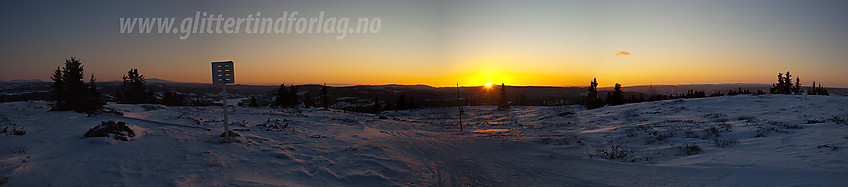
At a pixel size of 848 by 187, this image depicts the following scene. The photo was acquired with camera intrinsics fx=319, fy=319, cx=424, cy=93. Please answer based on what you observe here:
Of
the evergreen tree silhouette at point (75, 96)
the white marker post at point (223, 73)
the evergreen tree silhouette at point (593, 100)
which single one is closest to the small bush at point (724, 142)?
the white marker post at point (223, 73)

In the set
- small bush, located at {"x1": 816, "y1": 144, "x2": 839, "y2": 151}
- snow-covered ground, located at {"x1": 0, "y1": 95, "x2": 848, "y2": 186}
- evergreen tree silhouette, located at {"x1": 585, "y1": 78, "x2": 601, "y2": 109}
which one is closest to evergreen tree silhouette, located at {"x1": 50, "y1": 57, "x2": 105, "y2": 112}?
snow-covered ground, located at {"x1": 0, "y1": 95, "x2": 848, "y2": 186}

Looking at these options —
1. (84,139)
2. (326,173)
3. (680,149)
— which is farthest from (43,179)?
(680,149)

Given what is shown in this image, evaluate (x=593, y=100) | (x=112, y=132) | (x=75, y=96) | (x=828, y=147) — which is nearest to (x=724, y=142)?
(x=828, y=147)

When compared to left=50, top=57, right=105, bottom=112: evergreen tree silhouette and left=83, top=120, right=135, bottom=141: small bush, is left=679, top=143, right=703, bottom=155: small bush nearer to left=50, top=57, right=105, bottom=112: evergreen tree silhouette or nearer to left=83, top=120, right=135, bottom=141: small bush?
left=83, top=120, right=135, bottom=141: small bush

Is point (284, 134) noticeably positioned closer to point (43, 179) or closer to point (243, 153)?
point (243, 153)

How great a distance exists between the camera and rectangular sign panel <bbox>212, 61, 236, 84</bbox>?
11844 millimetres

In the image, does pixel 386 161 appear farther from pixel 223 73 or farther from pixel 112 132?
pixel 112 132

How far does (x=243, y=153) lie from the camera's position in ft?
34.6

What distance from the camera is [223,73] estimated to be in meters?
12.0

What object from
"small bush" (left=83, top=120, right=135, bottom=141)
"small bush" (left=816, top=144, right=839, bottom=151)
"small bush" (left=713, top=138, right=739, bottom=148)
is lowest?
"small bush" (left=713, top=138, right=739, bottom=148)

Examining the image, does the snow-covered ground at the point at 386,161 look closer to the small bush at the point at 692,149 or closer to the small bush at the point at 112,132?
the small bush at the point at 692,149

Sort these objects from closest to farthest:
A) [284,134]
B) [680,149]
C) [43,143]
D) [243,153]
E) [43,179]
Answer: [43,179], [43,143], [243,153], [680,149], [284,134]

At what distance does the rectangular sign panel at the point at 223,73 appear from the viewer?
11.8 metres

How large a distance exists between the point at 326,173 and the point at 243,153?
3477 mm
